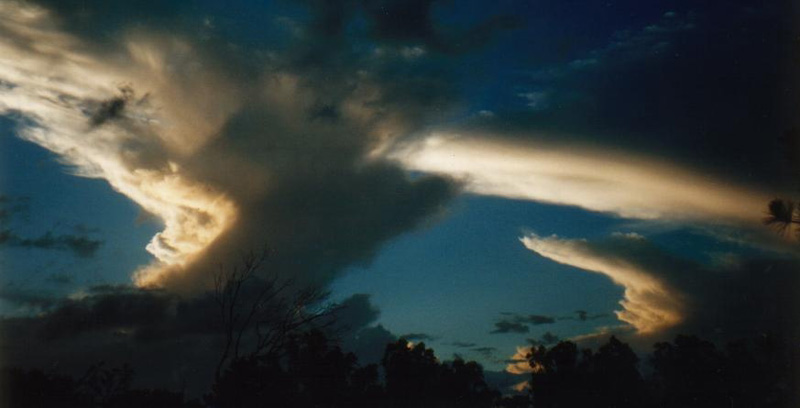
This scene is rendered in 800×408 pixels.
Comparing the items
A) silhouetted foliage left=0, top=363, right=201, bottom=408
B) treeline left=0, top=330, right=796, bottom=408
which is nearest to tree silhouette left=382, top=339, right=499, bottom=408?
treeline left=0, top=330, right=796, bottom=408

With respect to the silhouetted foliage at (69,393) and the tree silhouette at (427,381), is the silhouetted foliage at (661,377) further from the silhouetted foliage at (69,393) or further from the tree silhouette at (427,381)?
the silhouetted foliage at (69,393)

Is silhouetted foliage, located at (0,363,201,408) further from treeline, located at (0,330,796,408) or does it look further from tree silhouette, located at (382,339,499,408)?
→ tree silhouette, located at (382,339,499,408)

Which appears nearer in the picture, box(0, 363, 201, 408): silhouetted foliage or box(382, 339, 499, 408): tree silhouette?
box(0, 363, 201, 408): silhouetted foliage

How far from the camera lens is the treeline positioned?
Answer: 159ft

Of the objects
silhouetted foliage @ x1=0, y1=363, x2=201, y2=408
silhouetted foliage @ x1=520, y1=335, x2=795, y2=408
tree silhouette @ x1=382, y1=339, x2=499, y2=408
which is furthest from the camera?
tree silhouette @ x1=382, y1=339, x2=499, y2=408

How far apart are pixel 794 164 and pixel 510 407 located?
87.2 meters

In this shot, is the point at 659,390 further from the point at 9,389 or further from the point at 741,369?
the point at 9,389

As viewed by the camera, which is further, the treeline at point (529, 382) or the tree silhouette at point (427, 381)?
the tree silhouette at point (427, 381)

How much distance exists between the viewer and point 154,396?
159 feet

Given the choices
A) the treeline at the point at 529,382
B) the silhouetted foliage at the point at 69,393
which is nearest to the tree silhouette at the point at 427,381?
the treeline at the point at 529,382

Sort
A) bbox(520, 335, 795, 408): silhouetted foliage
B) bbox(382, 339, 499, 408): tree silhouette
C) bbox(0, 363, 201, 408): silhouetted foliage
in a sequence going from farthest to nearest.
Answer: bbox(382, 339, 499, 408): tree silhouette, bbox(520, 335, 795, 408): silhouetted foliage, bbox(0, 363, 201, 408): silhouetted foliage

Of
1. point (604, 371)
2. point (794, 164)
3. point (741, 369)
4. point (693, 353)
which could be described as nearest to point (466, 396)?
point (604, 371)

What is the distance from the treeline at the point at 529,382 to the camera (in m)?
48.3

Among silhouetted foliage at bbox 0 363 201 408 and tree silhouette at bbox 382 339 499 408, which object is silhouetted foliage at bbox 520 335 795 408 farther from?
silhouetted foliage at bbox 0 363 201 408
